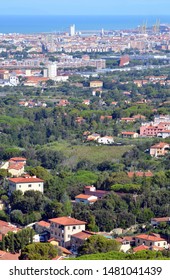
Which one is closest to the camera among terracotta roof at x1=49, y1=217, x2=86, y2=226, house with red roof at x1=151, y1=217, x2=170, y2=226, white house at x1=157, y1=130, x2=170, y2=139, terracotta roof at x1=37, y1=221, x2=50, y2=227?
terracotta roof at x1=49, y1=217, x2=86, y2=226

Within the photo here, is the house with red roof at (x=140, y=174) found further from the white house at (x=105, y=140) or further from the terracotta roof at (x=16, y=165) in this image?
the white house at (x=105, y=140)

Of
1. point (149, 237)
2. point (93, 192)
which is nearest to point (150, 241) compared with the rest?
point (149, 237)

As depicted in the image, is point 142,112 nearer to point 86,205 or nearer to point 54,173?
point 54,173

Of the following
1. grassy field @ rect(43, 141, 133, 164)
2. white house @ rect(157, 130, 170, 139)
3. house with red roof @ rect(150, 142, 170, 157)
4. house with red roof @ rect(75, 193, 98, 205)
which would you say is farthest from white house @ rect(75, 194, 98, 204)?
white house @ rect(157, 130, 170, 139)

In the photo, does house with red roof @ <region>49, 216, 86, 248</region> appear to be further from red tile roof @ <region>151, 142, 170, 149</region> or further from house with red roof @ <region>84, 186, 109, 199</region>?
red tile roof @ <region>151, 142, 170, 149</region>

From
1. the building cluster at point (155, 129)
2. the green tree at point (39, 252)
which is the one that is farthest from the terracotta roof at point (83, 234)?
the building cluster at point (155, 129)
